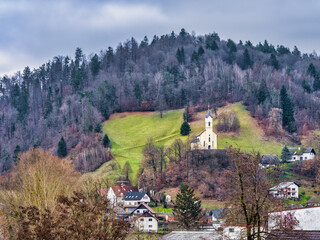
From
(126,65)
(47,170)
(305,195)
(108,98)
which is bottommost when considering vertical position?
(305,195)

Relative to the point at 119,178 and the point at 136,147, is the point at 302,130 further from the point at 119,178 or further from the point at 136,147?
the point at 119,178

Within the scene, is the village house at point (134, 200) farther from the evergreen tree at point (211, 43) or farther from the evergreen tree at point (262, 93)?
the evergreen tree at point (211, 43)

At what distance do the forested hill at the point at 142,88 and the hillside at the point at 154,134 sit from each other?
2751mm

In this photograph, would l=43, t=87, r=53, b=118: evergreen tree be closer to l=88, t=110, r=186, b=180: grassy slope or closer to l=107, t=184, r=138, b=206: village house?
l=88, t=110, r=186, b=180: grassy slope

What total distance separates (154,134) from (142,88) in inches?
984

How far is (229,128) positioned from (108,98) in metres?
35.4

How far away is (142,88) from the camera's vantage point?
129 meters

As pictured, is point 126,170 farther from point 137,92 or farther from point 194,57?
point 194,57

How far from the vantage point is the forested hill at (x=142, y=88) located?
10712 centimetres

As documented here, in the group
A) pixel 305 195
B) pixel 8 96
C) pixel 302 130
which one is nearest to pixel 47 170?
pixel 305 195

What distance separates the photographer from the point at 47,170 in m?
46.1

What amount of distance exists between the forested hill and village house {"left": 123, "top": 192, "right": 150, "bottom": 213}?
17.4 meters

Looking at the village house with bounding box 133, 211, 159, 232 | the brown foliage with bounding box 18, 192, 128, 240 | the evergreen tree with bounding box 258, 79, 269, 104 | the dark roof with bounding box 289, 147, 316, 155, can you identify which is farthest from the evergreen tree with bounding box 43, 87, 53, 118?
the brown foliage with bounding box 18, 192, 128, 240

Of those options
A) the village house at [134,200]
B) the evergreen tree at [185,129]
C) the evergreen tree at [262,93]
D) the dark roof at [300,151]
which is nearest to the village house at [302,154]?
the dark roof at [300,151]
